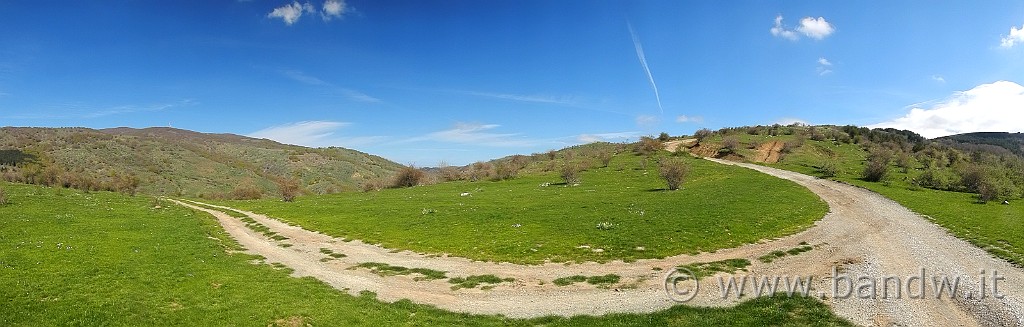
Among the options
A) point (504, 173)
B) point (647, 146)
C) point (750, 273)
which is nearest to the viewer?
point (750, 273)

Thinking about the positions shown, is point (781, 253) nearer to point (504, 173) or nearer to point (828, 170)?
point (828, 170)

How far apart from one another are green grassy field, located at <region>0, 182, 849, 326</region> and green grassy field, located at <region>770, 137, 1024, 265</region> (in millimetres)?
18837

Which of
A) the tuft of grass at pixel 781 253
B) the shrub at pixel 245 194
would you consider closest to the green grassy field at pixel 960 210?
the tuft of grass at pixel 781 253

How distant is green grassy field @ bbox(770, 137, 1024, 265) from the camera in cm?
2486

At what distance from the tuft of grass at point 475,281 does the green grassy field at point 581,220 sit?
334 centimetres

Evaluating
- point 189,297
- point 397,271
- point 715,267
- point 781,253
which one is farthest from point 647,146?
point 189,297

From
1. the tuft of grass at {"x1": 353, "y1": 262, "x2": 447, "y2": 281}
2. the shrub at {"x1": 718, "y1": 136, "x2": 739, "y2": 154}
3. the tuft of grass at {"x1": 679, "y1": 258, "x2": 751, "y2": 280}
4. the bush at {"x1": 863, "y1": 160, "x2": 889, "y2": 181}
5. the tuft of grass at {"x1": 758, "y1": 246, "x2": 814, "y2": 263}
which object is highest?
the shrub at {"x1": 718, "y1": 136, "x2": 739, "y2": 154}

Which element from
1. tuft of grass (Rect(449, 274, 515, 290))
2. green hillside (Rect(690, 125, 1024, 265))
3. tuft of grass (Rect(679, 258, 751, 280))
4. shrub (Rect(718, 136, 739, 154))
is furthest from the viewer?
shrub (Rect(718, 136, 739, 154))

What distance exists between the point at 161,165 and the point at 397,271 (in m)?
127

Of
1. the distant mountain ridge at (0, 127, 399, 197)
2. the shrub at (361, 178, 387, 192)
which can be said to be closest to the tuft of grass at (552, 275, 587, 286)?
the shrub at (361, 178, 387, 192)

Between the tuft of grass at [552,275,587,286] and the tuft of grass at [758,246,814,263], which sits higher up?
the tuft of grass at [758,246,814,263]

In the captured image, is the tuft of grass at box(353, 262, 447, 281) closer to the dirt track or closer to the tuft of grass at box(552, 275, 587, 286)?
the dirt track

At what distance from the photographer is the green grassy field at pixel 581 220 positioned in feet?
86.3

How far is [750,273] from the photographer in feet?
65.9
